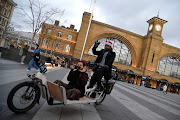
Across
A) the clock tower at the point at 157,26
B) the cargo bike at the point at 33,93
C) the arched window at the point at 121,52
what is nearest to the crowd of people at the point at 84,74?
the cargo bike at the point at 33,93

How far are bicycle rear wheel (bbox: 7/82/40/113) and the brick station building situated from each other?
29.7m

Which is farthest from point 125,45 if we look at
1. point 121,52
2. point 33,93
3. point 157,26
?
point 33,93

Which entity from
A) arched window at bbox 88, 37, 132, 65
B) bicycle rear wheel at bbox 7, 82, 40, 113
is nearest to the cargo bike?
bicycle rear wheel at bbox 7, 82, 40, 113

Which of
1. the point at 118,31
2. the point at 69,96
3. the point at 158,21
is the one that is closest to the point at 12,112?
the point at 69,96

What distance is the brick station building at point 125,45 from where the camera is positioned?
33247mm

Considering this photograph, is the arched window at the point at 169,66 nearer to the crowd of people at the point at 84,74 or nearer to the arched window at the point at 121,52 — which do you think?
the arched window at the point at 121,52

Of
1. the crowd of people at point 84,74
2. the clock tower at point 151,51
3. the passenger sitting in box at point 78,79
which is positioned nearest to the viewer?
the crowd of people at point 84,74

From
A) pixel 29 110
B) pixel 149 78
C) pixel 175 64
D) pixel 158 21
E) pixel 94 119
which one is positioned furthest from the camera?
pixel 175 64

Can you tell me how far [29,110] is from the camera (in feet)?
8.57

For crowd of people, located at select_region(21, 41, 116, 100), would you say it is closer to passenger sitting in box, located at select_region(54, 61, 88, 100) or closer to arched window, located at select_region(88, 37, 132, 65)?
passenger sitting in box, located at select_region(54, 61, 88, 100)

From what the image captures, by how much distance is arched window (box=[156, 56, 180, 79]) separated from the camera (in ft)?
126

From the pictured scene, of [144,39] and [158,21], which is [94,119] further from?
[158,21]

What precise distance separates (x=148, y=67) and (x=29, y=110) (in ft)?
118

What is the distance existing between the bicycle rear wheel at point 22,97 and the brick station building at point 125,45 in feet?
97.6
